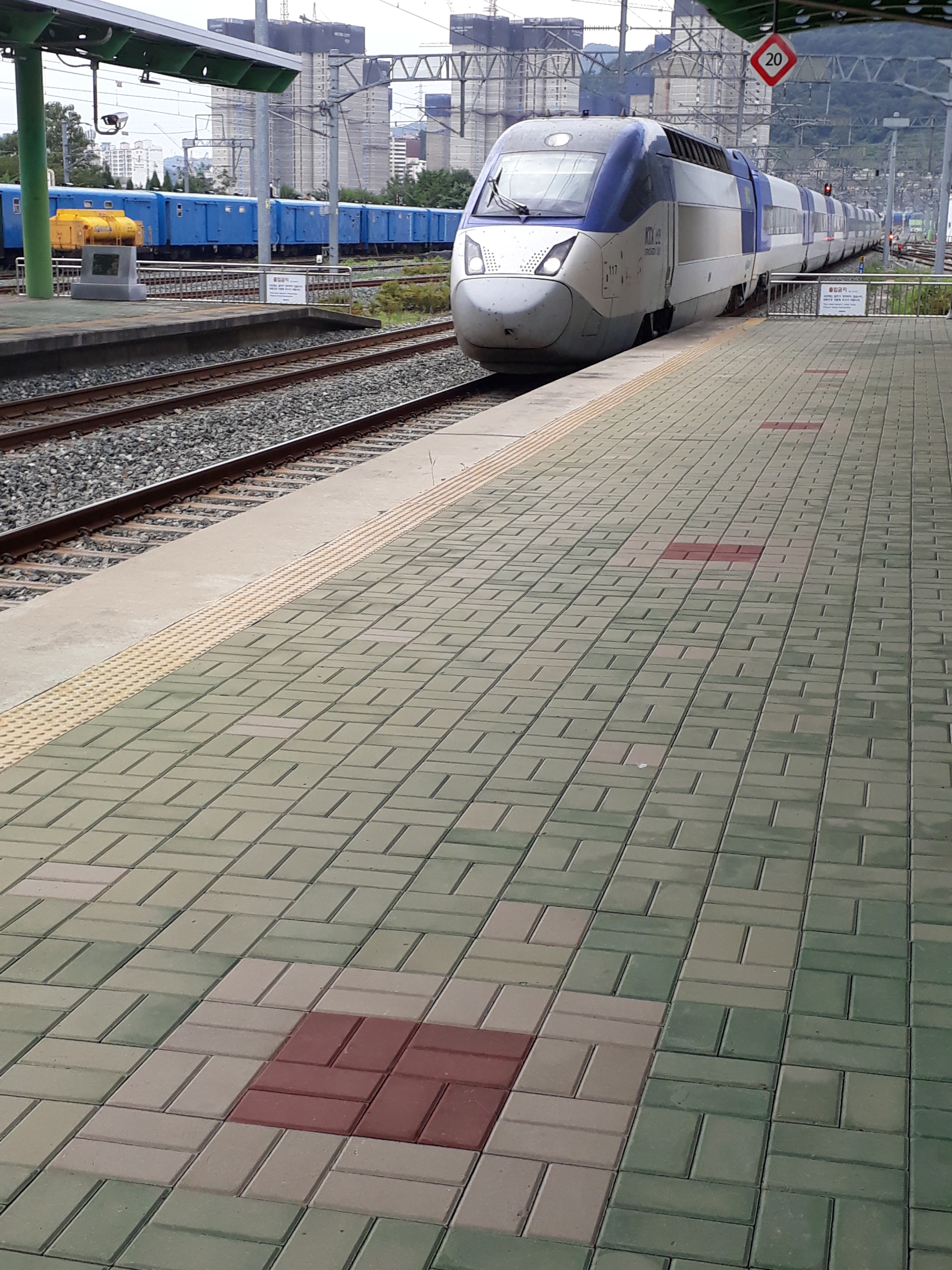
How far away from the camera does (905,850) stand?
12.0 feet

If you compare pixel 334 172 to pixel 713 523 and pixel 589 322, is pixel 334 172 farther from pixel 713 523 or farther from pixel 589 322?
pixel 713 523

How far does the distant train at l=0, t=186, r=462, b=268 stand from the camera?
36688mm

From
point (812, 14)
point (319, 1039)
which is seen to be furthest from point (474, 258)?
point (319, 1039)

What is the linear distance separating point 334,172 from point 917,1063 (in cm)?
3152

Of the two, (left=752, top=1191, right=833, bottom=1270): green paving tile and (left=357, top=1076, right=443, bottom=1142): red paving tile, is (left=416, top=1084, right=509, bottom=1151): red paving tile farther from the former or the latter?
(left=752, top=1191, right=833, bottom=1270): green paving tile

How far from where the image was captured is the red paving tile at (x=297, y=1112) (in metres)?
2.57

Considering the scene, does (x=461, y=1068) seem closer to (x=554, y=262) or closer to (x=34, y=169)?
(x=554, y=262)

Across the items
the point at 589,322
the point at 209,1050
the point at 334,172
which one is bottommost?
the point at 209,1050

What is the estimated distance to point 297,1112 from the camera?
2.61 m

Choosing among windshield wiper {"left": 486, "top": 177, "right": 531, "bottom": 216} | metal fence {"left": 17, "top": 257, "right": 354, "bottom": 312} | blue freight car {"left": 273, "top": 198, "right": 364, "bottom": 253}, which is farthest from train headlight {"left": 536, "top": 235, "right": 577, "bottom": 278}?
blue freight car {"left": 273, "top": 198, "right": 364, "bottom": 253}

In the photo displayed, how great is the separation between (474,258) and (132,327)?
629 centimetres

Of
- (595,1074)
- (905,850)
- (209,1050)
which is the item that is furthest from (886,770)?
(209,1050)

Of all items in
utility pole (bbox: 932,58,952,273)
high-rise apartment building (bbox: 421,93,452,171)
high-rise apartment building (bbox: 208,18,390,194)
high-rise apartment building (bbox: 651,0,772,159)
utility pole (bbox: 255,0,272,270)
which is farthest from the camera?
high-rise apartment building (bbox: 421,93,452,171)

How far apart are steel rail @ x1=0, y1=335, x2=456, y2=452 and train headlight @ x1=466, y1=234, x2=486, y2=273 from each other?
9.32ft
